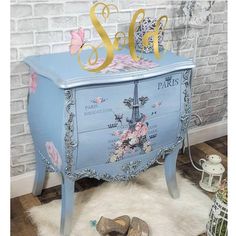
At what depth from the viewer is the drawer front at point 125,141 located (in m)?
1.68

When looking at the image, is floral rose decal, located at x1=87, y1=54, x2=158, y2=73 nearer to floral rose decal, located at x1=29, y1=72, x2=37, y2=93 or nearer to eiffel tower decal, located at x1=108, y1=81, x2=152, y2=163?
eiffel tower decal, located at x1=108, y1=81, x2=152, y2=163

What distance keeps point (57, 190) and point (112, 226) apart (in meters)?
0.54

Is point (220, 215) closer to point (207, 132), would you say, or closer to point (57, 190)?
point (57, 190)

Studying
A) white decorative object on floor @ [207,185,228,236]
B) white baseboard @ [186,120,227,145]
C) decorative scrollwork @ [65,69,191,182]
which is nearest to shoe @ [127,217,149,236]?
decorative scrollwork @ [65,69,191,182]

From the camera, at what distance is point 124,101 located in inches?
67.5

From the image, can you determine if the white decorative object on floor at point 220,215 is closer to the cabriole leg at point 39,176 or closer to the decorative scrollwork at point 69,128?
the decorative scrollwork at point 69,128

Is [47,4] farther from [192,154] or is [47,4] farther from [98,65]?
[192,154]

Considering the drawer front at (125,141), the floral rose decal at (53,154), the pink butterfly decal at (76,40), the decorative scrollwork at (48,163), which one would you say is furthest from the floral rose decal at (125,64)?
the decorative scrollwork at (48,163)

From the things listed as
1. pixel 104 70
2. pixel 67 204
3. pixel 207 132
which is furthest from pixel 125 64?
pixel 207 132

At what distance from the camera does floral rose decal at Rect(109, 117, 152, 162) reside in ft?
5.76

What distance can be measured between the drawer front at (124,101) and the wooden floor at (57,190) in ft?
2.19

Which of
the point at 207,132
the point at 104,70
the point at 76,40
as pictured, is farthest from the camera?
the point at 207,132

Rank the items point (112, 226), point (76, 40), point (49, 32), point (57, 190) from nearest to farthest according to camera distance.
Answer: point (76, 40) < point (112, 226) < point (49, 32) < point (57, 190)
